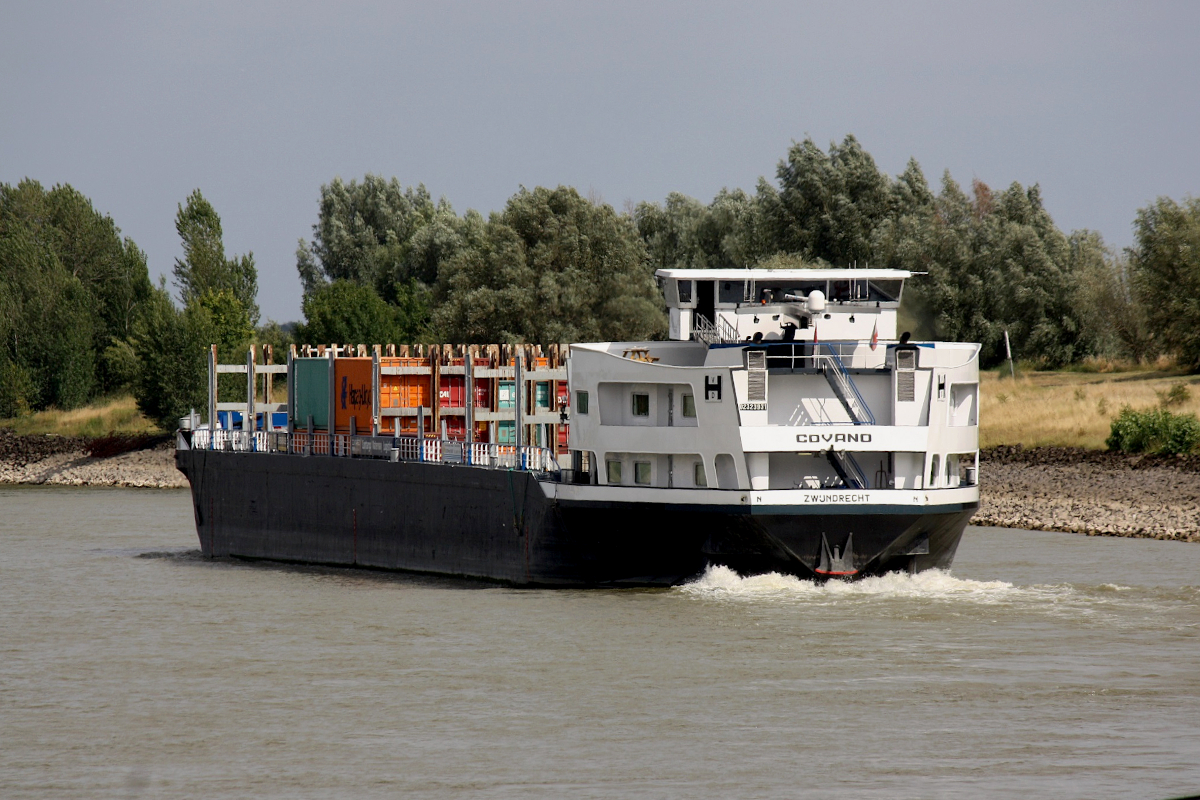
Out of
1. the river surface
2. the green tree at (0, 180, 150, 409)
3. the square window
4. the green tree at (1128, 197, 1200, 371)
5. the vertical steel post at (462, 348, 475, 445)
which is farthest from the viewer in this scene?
the green tree at (0, 180, 150, 409)

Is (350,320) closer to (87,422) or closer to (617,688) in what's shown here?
(87,422)

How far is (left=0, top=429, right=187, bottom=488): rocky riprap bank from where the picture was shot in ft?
277

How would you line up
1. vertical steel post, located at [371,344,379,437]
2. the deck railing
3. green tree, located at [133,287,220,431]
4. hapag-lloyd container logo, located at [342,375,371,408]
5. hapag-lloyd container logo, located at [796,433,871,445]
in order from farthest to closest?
green tree, located at [133,287,220,431], hapag-lloyd container logo, located at [342,375,371,408], vertical steel post, located at [371,344,379,437], the deck railing, hapag-lloyd container logo, located at [796,433,871,445]

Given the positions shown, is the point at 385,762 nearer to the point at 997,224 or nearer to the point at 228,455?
the point at 228,455

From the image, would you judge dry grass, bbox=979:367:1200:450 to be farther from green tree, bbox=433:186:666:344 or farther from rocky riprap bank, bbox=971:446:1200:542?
green tree, bbox=433:186:666:344

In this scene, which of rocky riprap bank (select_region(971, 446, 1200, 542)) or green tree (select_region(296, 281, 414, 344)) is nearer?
rocky riprap bank (select_region(971, 446, 1200, 542))

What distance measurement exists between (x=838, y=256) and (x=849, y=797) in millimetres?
71988

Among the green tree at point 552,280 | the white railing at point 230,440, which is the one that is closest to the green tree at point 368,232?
the green tree at point 552,280

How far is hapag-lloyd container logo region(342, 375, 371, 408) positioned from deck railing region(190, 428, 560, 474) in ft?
3.16

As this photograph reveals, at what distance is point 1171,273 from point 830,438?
45868mm

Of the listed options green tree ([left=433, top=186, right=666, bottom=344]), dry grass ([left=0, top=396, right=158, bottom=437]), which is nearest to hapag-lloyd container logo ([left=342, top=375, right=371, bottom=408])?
green tree ([left=433, top=186, right=666, bottom=344])

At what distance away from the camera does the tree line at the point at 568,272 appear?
77062 mm

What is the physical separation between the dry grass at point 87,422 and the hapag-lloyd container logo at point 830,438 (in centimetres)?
7022

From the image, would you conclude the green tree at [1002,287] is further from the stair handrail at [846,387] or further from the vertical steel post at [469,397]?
the stair handrail at [846,387]
